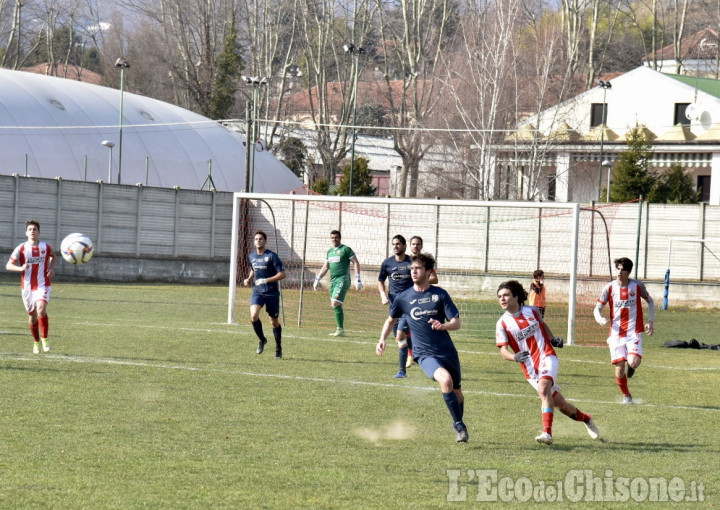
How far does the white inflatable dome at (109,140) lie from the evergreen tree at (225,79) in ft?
40.6

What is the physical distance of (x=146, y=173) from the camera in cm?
4828

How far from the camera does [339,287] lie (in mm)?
19516

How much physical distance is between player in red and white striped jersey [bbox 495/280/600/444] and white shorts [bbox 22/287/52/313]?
8.12 meters

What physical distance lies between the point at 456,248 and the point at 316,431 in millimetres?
23938

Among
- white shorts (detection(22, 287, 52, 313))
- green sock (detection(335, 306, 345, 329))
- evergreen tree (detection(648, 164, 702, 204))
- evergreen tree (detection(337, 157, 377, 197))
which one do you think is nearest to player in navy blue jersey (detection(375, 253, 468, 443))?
white shorts (detection(22, 287, 52, 313))

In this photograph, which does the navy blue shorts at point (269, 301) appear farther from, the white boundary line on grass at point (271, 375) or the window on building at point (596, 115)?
the window on building at point (596, 115)

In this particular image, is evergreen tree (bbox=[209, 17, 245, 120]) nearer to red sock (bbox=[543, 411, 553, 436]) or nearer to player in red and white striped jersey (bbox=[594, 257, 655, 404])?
player in red and white striped jersey (bbox=[594, 257, 655, 404])

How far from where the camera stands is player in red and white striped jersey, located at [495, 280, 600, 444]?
31.0ft

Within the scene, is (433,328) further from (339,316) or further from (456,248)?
(456,248)

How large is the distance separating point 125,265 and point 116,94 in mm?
20282

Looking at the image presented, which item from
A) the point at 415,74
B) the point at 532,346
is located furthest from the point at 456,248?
the point at 415,74

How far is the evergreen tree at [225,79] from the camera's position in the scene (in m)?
70.1

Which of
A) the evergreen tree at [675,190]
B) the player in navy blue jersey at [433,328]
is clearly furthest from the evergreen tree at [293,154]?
the player in navy blue jersey at [433,328]

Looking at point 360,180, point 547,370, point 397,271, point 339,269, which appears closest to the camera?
point 547,370
